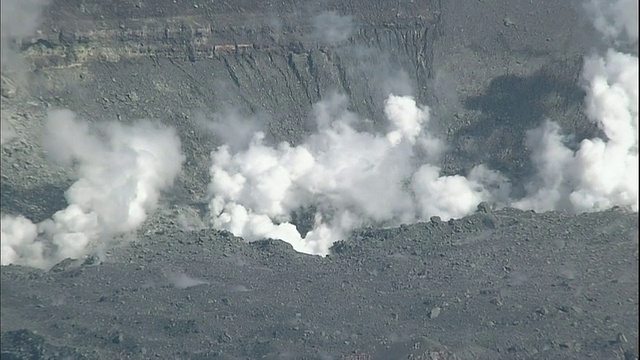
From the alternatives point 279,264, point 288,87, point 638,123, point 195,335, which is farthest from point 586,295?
point 288,87

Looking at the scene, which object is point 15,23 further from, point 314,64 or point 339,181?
point 339,181

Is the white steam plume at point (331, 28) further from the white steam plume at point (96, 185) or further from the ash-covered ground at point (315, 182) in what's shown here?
the white steam plume at point (96, 185)

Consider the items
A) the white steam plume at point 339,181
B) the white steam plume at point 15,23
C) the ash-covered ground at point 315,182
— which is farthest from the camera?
the white steam plume at point 339,181

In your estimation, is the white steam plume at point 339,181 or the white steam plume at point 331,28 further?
the white steam plume at point 331,28

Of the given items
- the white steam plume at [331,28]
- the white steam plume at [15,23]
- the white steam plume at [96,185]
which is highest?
the white steam plume at [331,28]

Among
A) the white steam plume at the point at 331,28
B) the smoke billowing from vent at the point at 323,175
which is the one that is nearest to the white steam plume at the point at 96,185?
the smoke billowing from vent at the point at 323,175

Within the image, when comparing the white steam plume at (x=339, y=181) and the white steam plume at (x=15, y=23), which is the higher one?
the white steam plume at (x=15, y=23)

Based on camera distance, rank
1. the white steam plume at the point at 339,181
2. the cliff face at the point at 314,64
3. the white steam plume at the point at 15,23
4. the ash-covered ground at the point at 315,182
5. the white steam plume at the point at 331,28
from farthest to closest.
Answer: the white steam plume at the point at 331,28, the cliff face at the point at 314,64, the white steam plume at the point at 339,181, the white steam plume at the point at 15,23, the ash-covered ground at the point at 315,182

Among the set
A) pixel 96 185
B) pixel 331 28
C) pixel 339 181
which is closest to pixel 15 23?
pixel 96 185

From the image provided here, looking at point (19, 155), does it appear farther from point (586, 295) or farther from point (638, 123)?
point (638, 123)
